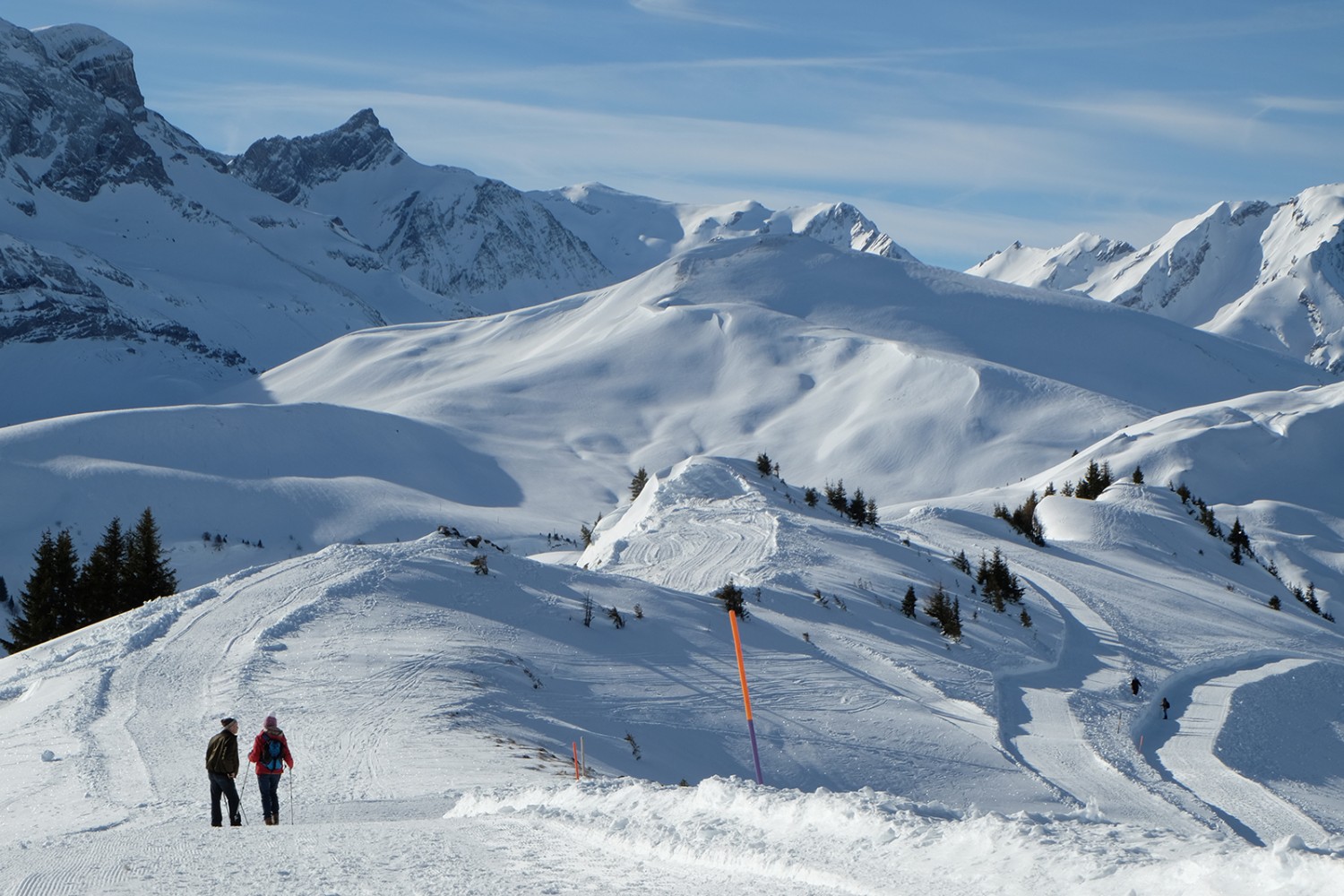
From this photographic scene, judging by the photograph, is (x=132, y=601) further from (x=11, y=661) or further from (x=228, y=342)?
(x=228, y=342)

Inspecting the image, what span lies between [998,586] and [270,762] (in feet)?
66.9

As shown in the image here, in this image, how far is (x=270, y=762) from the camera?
1137 cm

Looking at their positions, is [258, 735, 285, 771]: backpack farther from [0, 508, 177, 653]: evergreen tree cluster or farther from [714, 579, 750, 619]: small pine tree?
[0, 508, 177, 653]: evergreen tree cluster

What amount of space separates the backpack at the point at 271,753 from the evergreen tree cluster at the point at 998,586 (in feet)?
62.0

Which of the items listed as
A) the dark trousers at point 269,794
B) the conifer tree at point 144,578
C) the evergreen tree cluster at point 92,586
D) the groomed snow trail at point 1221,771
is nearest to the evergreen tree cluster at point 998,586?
the groomed snow trail at point 1221,771

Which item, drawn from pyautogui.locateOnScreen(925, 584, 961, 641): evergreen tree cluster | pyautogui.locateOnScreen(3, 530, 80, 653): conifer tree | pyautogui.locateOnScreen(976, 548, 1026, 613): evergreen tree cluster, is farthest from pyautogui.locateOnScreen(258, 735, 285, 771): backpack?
pyautogui.locateOnScreen(3, 530, 80, 653): conifer tree

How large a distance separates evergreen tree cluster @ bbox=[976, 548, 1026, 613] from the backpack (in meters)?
18.9

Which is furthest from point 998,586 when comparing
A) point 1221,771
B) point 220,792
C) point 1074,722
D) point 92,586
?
point 92,586

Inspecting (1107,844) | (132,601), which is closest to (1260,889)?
(1107,844)

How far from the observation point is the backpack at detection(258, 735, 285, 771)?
37.3ft

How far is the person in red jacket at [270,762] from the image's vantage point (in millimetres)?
11203

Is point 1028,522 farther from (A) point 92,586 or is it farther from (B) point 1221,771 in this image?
(A) point 92,586

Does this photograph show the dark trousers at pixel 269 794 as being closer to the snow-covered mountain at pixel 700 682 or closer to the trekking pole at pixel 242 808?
the trekking pole at pixel 242 808

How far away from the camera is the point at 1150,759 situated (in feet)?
62.9
